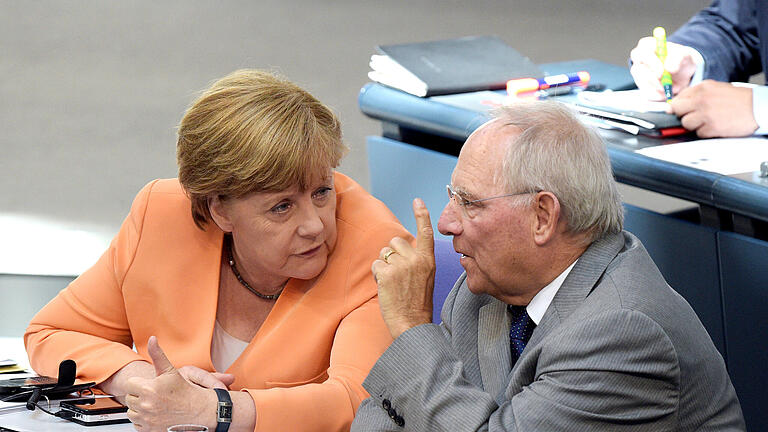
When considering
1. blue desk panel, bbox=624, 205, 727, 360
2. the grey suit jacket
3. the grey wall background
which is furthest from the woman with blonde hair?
the grey wall background

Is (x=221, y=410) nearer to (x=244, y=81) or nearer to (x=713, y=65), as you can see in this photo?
(x=244, y=81)

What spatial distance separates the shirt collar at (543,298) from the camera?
1.82 metres

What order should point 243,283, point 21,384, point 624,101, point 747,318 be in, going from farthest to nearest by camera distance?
point 624,101 → point 747,318 → point 243,283 → point 21,384

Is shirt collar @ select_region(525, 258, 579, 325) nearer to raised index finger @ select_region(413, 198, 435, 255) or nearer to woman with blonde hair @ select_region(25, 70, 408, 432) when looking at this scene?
raised index finger @ select_region(413, 198, 435, 255)

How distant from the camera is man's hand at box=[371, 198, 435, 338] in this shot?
191 cm

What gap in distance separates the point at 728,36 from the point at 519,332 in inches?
82.0

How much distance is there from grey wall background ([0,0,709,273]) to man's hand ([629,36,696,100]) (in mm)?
2574

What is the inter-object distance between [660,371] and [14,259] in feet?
12.1

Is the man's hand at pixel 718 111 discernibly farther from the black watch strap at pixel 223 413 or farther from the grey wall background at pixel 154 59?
the grey wall background at pixel 154 59

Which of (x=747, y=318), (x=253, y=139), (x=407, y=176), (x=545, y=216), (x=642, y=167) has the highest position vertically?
(x=253, y=139)

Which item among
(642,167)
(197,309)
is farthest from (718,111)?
(197,309)

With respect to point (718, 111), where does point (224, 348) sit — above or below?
below

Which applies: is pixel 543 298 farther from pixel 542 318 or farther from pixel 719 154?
pixel 719 154

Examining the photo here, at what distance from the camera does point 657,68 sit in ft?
10.5
